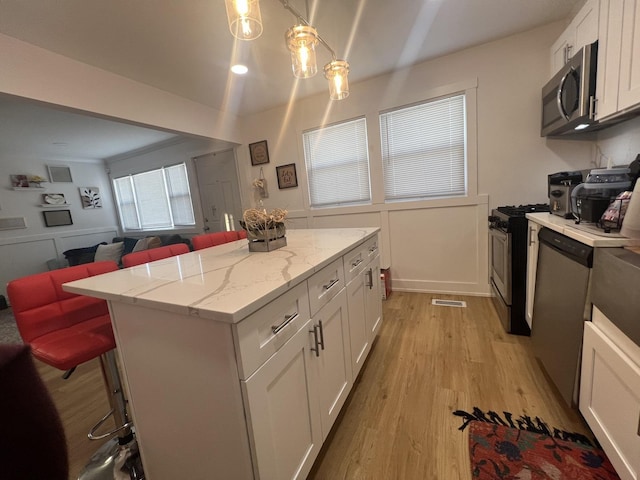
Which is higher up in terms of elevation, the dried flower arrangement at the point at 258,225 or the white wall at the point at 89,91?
the white wall at the point at 89,91

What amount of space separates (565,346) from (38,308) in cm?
240

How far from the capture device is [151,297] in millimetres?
827

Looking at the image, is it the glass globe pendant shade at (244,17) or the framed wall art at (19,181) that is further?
the framed wall art at (19,181)

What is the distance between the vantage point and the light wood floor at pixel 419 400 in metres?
1.20

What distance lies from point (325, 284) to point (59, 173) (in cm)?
613

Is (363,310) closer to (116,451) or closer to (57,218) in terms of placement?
(116,451)

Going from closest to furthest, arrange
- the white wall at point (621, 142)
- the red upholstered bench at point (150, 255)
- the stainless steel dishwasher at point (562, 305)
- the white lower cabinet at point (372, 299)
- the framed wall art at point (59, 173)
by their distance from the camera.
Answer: the stainless steel dishwasher at point (562, 305) < the red upholstered bench at point (150, 255) < the white wall at point (621, 142) < the white lower cabinet at point (372, 299) < the framed wall art at point (59, 173)

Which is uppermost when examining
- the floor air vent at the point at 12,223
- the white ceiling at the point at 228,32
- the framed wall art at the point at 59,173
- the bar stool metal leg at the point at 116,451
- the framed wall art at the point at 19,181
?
the white ceiling at the point at 228,32

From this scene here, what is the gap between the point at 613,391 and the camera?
0.97 meters

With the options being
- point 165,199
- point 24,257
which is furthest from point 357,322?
point 24,257

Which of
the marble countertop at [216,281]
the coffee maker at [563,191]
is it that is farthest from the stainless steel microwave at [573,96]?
the marble countertop at [216,281]

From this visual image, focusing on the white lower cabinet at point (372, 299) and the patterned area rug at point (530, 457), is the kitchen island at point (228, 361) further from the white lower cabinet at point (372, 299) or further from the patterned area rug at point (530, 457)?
the patterned area rug at point (530, 457)

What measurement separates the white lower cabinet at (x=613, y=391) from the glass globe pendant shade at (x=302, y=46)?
173 cm

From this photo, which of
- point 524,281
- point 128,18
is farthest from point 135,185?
point 524,281
